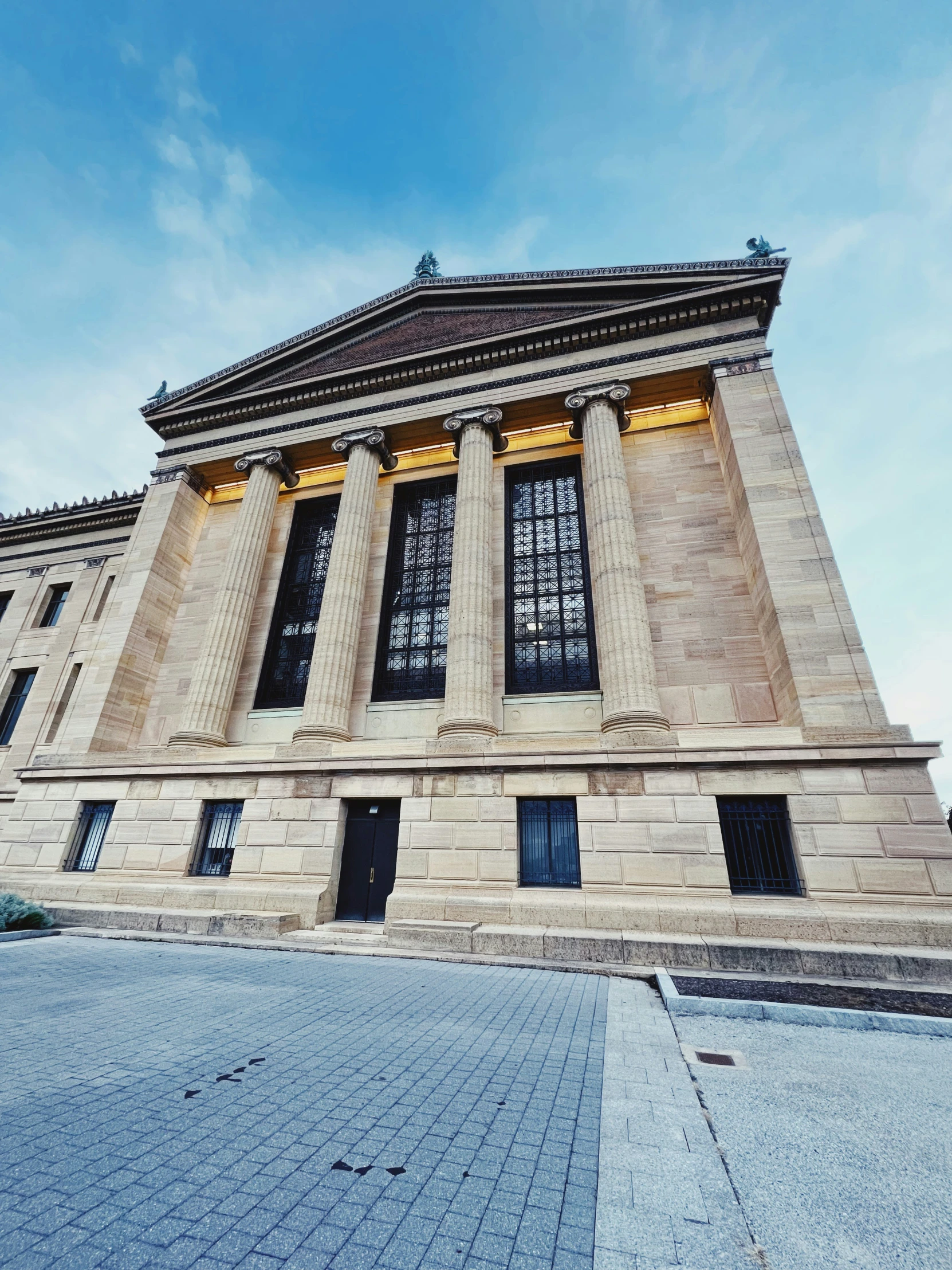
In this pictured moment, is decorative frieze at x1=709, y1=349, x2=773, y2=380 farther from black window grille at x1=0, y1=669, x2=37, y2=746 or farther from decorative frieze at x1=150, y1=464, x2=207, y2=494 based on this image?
black window grille at x1=0, y1=669, x2=37, y2=746

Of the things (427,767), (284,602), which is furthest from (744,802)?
(284,602)

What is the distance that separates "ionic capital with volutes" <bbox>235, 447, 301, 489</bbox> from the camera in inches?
851

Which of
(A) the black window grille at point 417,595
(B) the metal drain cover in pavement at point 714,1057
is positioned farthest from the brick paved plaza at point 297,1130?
(A) the black window grille at point 417,595

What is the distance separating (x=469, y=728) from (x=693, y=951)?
705 cm

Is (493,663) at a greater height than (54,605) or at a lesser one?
lesser

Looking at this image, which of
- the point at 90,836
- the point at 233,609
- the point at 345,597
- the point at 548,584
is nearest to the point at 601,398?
the point at 548,584

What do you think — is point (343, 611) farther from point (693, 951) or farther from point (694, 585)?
point (693, 951)

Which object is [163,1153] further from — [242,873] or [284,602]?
[284,602]

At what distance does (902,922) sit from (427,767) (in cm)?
1002

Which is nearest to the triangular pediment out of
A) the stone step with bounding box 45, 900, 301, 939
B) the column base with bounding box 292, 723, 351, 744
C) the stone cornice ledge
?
the column base with bounding box 292, 723, 351, 744

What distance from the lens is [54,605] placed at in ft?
96.9

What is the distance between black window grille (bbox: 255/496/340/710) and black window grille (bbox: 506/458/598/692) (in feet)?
22.5

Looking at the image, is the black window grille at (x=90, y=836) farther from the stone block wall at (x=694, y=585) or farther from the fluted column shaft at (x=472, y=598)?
the stone block wall at (x=694, y=585)

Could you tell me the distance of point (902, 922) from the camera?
1025 centimetres
